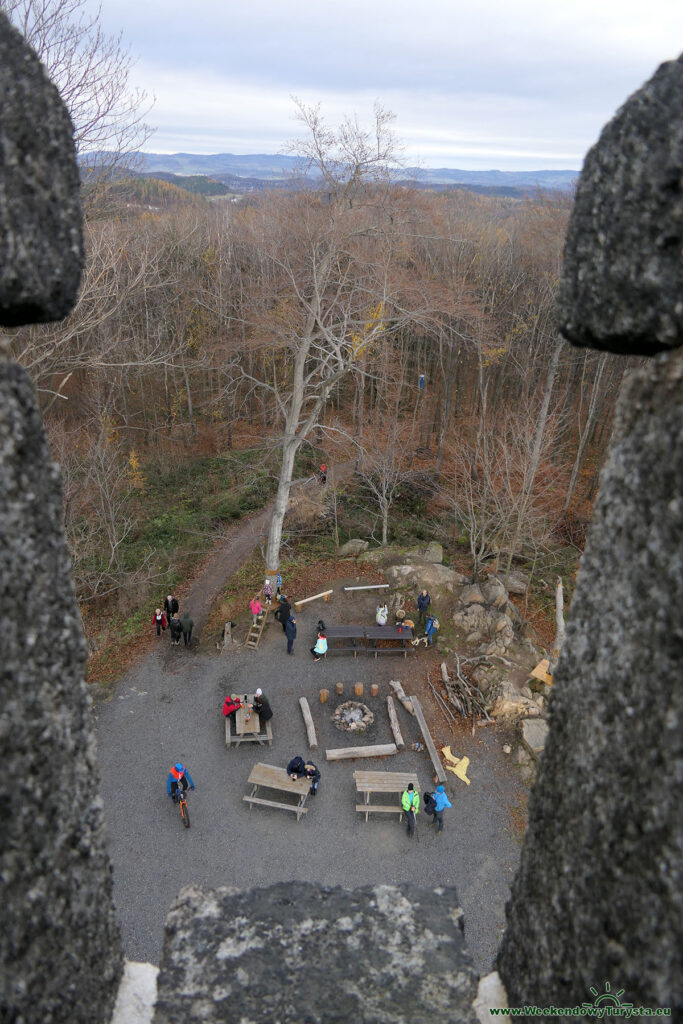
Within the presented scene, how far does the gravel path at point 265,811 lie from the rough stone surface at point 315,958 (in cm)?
724

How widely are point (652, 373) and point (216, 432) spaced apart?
28948 millimetres

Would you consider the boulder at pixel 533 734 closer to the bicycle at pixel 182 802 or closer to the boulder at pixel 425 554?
the boulder at pixel 425 554

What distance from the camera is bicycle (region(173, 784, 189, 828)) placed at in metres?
10.5

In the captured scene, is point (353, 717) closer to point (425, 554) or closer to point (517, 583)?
point (425, 554)

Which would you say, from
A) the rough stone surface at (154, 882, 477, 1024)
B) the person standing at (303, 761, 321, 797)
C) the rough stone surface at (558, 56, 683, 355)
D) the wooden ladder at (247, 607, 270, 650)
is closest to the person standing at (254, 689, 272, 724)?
the person standing at (303, 761, 321, 797)

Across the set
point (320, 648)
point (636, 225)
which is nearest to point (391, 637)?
point (320, 648)

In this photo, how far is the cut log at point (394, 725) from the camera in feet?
40.8

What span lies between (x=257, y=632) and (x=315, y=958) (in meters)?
12.6

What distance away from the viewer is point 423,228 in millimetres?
18156

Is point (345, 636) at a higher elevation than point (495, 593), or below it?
below

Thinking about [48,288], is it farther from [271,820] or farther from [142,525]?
[142,525]

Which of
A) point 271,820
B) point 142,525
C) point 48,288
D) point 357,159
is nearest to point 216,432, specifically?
point 142,525

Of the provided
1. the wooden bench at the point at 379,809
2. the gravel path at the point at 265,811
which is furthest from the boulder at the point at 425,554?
the wooden bench at the point at 379,809

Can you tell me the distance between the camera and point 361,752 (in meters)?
12.1
